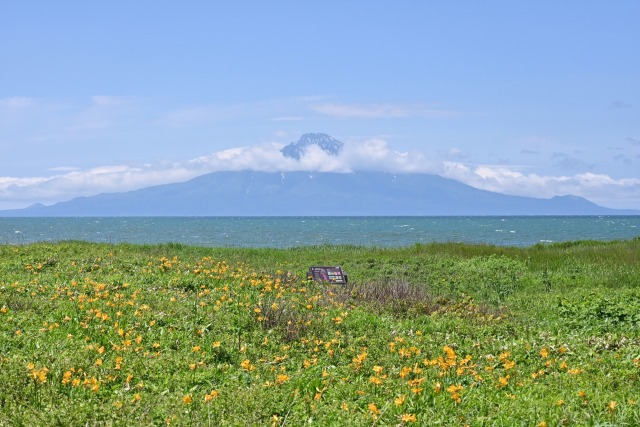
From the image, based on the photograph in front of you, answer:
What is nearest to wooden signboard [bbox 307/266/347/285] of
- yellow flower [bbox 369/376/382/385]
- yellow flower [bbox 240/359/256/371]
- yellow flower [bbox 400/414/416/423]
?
yellow flower [bbox 240/359/256/371]

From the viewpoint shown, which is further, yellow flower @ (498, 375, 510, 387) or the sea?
the sea

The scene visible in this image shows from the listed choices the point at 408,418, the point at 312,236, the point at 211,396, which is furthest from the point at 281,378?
the point at 312,236

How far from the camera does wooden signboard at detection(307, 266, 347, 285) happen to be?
19.2 m

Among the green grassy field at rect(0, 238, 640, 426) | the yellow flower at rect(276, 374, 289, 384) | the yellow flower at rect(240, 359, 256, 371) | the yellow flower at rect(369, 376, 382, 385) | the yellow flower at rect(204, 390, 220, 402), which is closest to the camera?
the yellow flower at rect(204, 390, 220, 402)

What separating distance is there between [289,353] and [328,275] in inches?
344

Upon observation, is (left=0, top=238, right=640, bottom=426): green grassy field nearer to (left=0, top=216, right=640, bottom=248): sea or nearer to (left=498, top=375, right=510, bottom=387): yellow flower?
(left=498, top=375, right=510, bottom=387): yellow flower

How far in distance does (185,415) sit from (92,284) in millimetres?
8669

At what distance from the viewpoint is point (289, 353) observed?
425 inches

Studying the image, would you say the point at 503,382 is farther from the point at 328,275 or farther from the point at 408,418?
the point at 328,275

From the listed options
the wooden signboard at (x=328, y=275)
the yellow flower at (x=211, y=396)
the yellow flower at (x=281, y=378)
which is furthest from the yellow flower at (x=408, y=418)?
the wooden signboard at (x=328, y=275)

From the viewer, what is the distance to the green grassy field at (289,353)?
761cm

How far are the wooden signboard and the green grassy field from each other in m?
0.84

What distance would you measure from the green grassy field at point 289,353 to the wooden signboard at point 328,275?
0.84 m

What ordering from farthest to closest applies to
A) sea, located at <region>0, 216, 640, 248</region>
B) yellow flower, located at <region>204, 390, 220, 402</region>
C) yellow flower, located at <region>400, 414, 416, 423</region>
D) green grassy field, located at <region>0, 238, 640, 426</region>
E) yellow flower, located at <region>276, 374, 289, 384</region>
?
sea, located at <region>0, 216, 640, 248</region>
yellow flower, located at <region>276, 374, 289, 384</region>
green grassy field, located at <region>0, 238, 640, 426</region>
yellow flower, located at <region>204, 390, 220, 402</region>
yellow flower, located at <region>400, 414, 416, 423</region>
